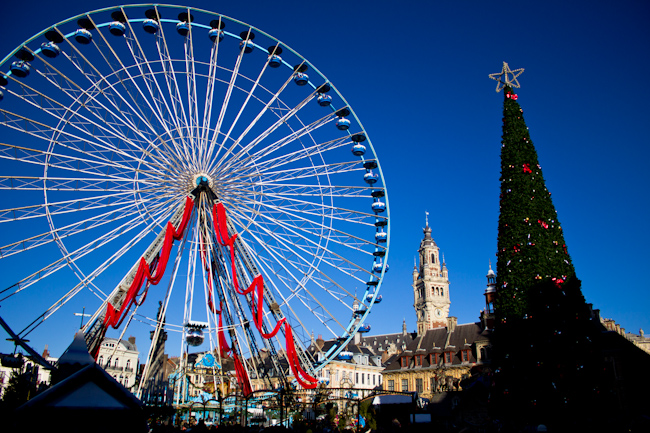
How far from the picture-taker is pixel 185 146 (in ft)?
78.4

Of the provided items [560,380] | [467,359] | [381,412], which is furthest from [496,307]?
[467,359]

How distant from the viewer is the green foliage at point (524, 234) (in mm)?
→ 19000

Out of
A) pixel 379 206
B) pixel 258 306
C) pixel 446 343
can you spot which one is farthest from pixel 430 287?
pixel 258 306

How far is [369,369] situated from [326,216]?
180ft

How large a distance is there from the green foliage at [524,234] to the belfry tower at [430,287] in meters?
78.2

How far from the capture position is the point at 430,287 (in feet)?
332

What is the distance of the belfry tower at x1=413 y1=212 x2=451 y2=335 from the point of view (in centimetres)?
9938

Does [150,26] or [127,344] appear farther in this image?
[127,344]

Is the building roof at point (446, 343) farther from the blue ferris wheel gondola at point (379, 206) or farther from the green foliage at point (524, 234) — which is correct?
the green foliage at point (524, 234)

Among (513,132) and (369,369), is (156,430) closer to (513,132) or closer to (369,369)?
(513,132)

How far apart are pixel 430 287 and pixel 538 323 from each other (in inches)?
3324

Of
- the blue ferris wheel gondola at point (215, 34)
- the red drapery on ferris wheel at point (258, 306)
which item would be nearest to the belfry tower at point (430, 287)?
the red drapery on ferris wheel at point (258, 306)

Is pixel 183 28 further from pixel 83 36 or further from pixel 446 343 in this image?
pixel 446 343

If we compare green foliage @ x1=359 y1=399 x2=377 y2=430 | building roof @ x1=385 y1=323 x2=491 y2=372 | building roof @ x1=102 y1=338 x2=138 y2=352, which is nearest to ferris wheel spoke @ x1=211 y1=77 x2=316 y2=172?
green foliage @ x1=359 y1=399 x2=377 y2=430
